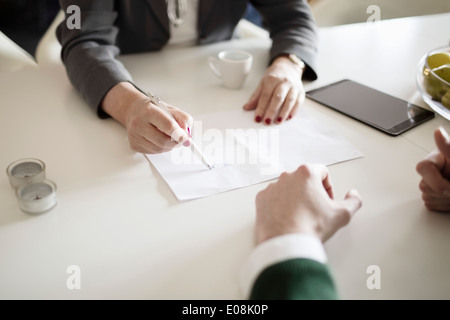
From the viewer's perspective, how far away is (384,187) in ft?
2.57

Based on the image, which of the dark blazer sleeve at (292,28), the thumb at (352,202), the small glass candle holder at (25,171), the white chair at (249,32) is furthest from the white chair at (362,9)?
the small glass candle holder at (25,171)

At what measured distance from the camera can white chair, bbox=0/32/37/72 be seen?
1324 millimetres

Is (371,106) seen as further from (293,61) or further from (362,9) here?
(362,9)

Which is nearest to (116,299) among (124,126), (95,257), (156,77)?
(95,257)

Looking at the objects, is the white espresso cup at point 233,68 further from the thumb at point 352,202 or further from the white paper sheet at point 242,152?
the thumb at point 352,202

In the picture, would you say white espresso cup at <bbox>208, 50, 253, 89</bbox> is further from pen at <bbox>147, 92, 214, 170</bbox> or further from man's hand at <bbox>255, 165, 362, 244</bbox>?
man's hand at <bbox>255, 165, 362, 244</bbox>

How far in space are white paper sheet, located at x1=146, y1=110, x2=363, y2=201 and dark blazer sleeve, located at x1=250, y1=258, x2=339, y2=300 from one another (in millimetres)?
231

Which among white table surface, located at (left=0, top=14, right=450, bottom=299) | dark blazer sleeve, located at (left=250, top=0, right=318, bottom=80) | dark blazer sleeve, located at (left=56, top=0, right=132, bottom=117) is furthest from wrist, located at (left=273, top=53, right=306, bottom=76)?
dark blazer sleeve, located at (left=56, top=0, right=132, bottom=117)

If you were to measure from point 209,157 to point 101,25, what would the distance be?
0.52 m

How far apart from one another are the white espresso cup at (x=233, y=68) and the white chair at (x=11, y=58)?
64 cm

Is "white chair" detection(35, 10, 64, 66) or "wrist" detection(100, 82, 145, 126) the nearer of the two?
"wrist" detection(100, 82, 145, 126)

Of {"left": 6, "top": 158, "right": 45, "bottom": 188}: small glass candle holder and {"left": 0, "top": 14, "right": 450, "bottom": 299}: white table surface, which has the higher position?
{"left": 6, "top": 158, "right": 45, "bottom": 188}: small glass candle holder

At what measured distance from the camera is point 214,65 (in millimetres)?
1198

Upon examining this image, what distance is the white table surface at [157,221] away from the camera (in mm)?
593
